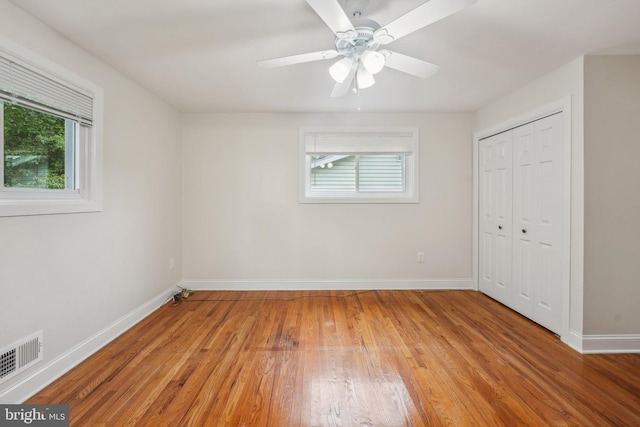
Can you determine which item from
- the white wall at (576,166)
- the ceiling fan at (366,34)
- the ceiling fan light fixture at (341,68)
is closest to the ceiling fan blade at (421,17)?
the ceiling fan at (366,34)

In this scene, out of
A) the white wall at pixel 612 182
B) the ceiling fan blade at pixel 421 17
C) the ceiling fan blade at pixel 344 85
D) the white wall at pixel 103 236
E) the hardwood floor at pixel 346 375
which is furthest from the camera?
the white wall at pixel 612 182

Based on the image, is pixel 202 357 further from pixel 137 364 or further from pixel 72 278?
pixel 72 278

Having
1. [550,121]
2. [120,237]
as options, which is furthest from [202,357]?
[550,121]

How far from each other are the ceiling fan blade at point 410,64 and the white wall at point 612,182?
55.3 inches

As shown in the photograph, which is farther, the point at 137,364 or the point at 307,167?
the point at 307,167

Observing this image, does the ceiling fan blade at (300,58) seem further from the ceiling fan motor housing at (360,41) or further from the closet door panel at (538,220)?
the closet door panel at (538,220)

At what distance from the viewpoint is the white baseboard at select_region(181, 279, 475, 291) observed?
3.74 meters

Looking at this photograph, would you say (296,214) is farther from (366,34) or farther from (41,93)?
(41,93)

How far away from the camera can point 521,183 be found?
9.50ft

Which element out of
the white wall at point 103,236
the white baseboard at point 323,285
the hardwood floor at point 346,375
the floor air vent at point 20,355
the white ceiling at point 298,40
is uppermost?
the white ceiling at point 298,40

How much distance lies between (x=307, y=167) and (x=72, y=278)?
2599 millimetres

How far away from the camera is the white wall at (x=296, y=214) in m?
3.72

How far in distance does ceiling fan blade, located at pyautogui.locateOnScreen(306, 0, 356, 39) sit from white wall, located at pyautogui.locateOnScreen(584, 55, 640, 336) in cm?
203

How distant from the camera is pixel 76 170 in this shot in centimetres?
218
